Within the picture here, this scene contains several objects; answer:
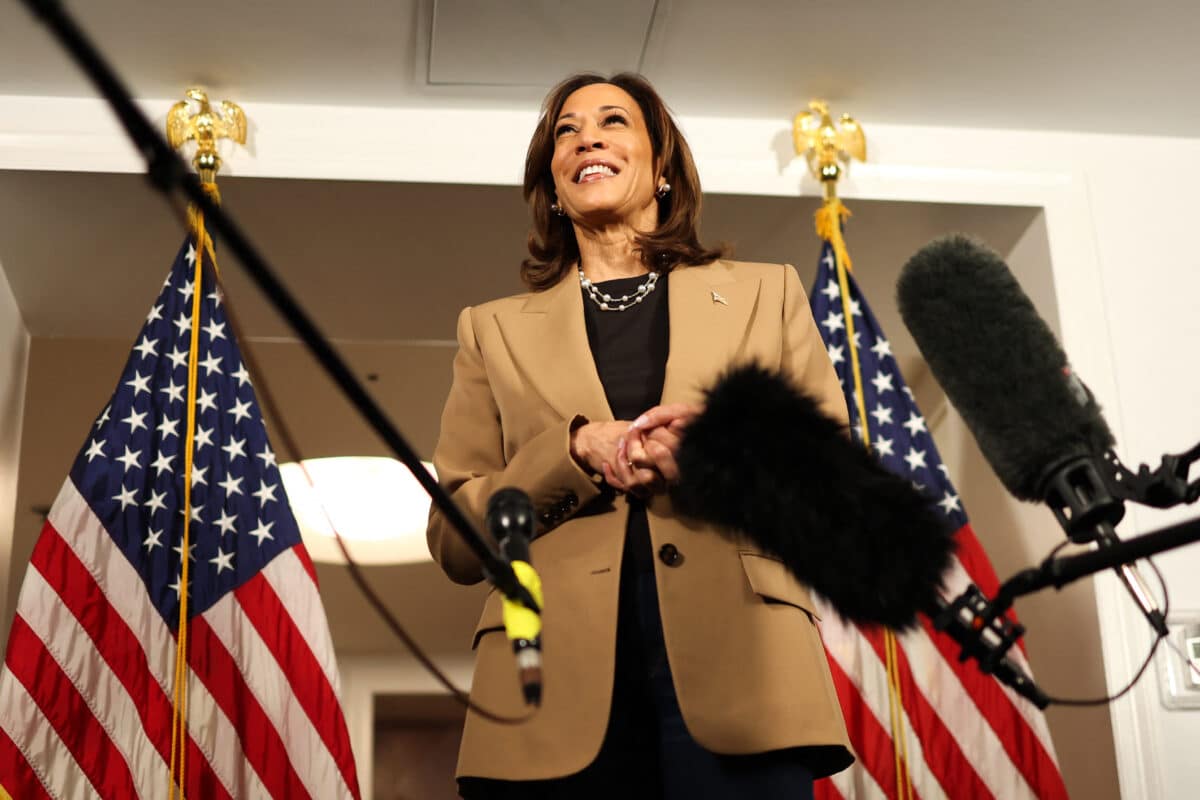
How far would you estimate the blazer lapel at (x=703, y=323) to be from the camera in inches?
68.4

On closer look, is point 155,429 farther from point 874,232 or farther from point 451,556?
point 874,232

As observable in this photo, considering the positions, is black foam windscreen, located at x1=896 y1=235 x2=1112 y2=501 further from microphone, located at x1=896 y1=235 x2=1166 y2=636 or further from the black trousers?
the black trousers

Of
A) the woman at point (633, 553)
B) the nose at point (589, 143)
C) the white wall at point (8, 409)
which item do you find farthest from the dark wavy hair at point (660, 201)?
the white wall at point (8, 409)

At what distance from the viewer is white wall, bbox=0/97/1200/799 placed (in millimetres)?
3467

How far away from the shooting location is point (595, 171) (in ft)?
6.73

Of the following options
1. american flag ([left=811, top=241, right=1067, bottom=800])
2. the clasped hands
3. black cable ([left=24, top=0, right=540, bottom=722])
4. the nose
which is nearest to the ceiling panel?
american flag ([left=811, top=241, right=1067, bottom=800])

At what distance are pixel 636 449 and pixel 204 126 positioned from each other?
7.37ft

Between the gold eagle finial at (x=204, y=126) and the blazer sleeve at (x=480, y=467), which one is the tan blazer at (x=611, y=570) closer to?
the blazer sleeve at (x=480, y=467)

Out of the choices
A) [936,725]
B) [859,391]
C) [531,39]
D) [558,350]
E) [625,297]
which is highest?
[531,39]

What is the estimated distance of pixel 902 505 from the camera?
45.3 inches

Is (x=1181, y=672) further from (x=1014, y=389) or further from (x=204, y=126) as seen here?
(x=204, y=126)

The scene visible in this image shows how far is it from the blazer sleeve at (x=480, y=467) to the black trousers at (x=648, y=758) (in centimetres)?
12

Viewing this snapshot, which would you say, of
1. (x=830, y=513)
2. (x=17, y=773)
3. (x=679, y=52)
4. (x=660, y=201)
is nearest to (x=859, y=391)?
(x=679, y=52)

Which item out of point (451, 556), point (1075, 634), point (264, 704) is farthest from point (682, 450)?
point (1075, 634)
